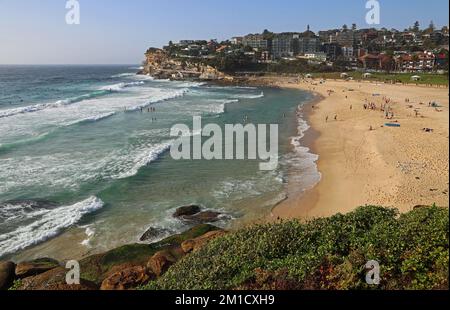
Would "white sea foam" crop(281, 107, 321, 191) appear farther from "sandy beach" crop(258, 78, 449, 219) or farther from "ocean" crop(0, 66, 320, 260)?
"sandy beach" crop(258, 78, 449, 219)

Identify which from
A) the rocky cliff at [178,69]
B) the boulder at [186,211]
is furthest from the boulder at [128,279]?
the rocky cliff at [178,69]

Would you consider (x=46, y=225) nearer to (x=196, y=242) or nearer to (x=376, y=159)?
(x=196, y=242)

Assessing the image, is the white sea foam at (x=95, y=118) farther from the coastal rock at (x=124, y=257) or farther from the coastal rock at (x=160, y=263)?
the coastal rock at (x=160, y=263)

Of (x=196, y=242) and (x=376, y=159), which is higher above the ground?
(x=376, y=159)

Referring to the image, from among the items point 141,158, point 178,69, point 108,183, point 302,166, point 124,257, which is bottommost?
point 124,257

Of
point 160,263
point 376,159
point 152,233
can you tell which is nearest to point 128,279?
point 160,263

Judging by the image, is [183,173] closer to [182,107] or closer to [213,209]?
[213,209]
